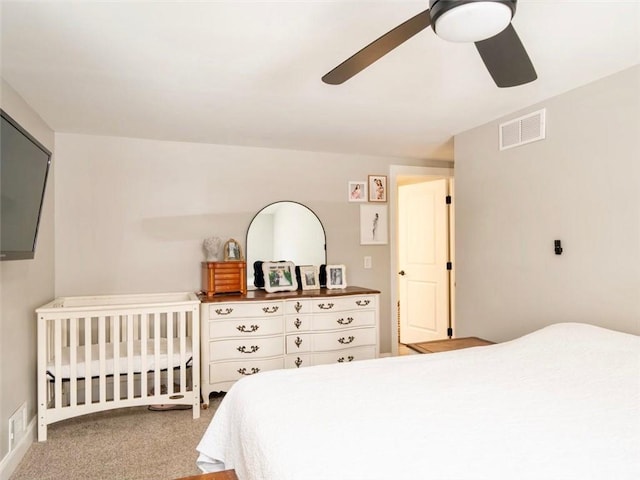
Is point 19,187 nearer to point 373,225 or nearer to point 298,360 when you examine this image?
point 298,360

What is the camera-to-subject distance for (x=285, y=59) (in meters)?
2.06

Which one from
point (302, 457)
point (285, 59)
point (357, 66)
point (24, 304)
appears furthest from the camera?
point (24, 304)

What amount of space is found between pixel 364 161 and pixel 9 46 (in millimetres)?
3063

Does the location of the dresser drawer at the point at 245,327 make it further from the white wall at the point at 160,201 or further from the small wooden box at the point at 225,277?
the white wall at the point at 160,201

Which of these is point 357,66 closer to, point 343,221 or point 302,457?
point 302,457

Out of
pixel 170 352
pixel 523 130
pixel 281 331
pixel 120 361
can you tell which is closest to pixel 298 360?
pixel 281 331

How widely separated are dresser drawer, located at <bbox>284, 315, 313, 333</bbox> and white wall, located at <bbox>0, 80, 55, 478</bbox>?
1.77 meters

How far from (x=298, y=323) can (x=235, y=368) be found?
24.1 inches

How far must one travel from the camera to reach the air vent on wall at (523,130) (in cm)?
273

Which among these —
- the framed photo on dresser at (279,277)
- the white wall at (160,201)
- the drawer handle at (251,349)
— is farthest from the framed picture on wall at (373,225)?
the drawer handle at (251,349)

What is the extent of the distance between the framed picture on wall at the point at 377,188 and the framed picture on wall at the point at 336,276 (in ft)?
2.76

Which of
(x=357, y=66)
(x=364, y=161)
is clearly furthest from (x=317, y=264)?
(x=357, y=66)

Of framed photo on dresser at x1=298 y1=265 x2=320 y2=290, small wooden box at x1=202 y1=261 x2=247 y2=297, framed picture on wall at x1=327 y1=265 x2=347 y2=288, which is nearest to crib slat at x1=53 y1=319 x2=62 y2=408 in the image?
small wooden box at x1=202 y1=261 x2=247 y2=297

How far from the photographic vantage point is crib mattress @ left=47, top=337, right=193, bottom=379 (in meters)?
2.73
